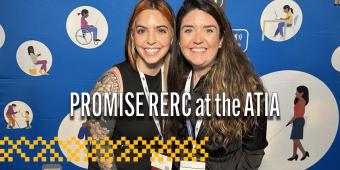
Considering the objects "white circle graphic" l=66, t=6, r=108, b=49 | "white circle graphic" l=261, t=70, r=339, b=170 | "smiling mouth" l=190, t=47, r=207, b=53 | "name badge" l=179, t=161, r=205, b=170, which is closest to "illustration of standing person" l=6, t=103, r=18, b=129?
"white circle graphic" l=66, t=6, r=108, b=49

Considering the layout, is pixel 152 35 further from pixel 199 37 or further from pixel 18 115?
pixel 18 115

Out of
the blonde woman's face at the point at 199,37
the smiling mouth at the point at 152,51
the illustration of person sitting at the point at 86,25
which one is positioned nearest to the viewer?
the blonde woman's face at the point at 199,37

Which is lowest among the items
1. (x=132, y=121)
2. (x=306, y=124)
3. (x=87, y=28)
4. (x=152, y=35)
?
(x=306, y=124)

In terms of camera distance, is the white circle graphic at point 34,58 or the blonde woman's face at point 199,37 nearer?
the blonde woman's face at point 199,37

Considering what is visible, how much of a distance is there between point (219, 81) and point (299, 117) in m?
0.97

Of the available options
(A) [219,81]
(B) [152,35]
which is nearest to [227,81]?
(A) [219,81]

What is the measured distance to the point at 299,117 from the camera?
7.45ft

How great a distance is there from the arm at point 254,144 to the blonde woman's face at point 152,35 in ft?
2.00

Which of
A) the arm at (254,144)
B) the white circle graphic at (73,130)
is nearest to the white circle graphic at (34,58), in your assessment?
the white circle graphic at (73,130)

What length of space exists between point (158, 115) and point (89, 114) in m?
0.37

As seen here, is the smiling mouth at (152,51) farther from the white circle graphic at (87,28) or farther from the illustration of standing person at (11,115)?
the illustration of standing person at (11,115)

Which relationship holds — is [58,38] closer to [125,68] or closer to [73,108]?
[73,108]

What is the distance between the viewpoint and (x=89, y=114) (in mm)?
1701

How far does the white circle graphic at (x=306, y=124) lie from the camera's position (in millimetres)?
2225
